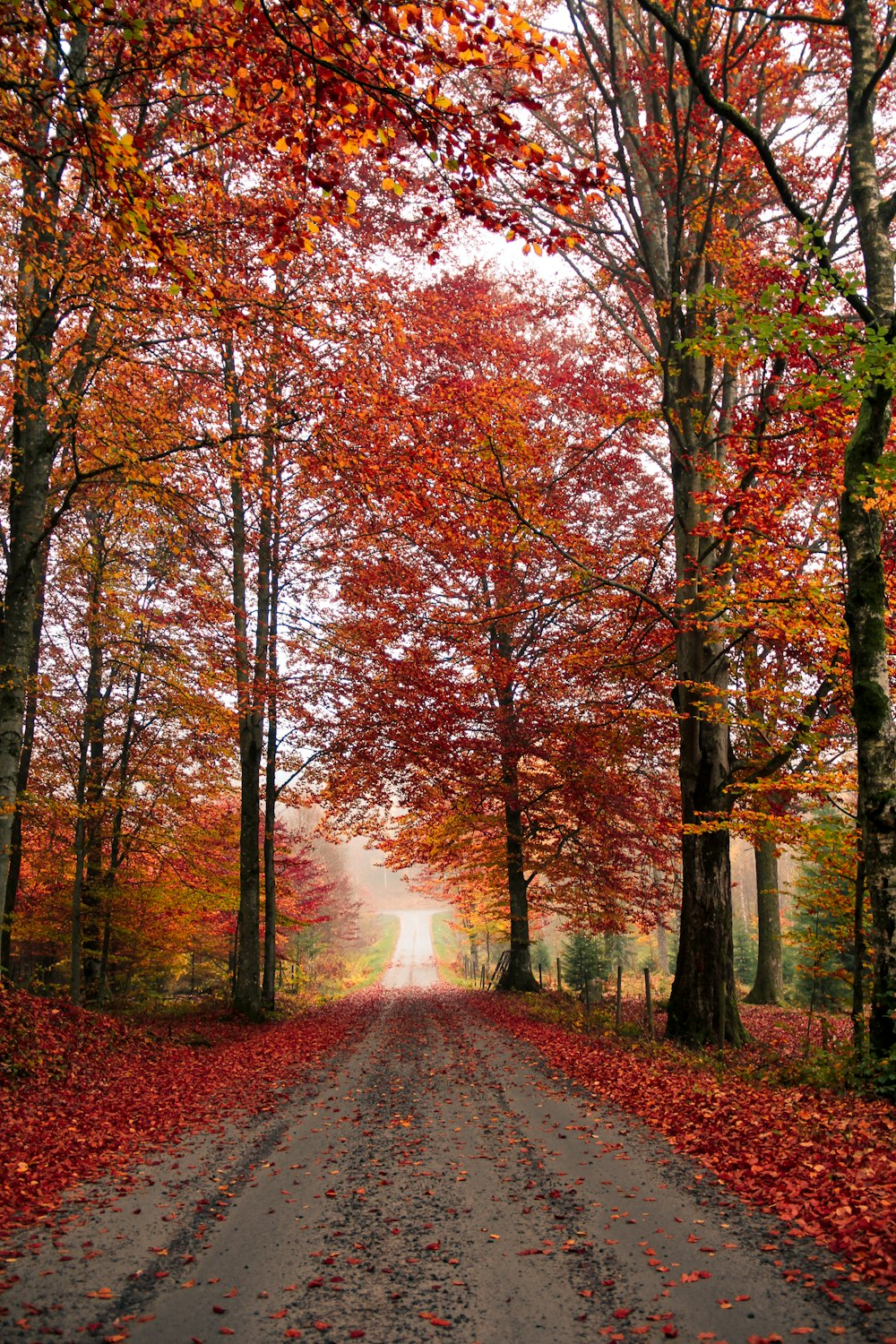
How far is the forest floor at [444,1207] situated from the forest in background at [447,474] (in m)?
2.38

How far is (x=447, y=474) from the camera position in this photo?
31.6 feet

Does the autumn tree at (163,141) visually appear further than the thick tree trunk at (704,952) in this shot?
No

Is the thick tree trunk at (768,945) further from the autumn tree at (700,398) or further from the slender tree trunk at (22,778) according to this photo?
the slender tree trunk at (22,778)

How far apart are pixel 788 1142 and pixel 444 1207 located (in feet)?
9.62

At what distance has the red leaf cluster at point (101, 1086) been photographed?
19.7 feet

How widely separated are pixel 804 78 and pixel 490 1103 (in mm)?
15528

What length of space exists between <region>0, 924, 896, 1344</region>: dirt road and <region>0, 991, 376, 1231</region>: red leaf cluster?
0.70 m

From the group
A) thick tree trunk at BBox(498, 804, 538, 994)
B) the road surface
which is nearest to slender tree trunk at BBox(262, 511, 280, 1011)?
thick tree trunk at BBox(498, 804, 538, 994)

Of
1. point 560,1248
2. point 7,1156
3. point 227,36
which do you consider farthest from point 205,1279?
point 227,36

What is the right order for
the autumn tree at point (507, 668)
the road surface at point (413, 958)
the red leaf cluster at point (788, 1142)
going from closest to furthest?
the red leaf cluster at point (788, 1142), the autumn tree at point (507, 668), the road surface at point (413, 958)

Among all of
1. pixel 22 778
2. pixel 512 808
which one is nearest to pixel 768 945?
pixel 512 808

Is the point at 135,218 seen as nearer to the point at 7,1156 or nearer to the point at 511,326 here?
the point at 7,1156

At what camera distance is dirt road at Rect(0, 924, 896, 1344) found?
360cm

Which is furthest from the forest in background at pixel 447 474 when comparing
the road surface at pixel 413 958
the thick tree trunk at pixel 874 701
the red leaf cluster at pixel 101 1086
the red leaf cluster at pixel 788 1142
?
the road surface at pixel 413 958
